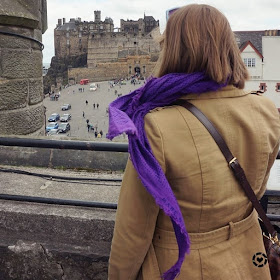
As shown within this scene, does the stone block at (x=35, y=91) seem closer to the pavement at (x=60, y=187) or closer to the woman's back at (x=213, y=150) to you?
the pavement at (x=60, y=187)

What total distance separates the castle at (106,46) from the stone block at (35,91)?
76451 mm

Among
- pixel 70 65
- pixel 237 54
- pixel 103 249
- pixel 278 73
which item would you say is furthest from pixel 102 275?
pixel 70 65

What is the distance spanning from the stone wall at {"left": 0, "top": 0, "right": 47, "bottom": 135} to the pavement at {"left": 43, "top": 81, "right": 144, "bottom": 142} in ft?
103

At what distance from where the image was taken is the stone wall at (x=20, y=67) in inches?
135

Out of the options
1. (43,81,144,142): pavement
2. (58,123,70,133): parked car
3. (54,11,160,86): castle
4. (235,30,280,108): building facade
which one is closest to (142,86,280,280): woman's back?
(235,30,280,108): building facade

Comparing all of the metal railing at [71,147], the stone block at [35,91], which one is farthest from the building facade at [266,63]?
the metal railing at [71,147]

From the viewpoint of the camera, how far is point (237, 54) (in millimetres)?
1531

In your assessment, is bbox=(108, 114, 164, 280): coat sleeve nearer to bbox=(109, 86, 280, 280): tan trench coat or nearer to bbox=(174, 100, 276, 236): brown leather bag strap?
bbox=(109, 86, 280, 280): tan trench coat

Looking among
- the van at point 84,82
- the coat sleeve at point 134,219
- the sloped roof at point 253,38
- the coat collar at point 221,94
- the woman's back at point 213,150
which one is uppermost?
the sloped roof at point 253,38

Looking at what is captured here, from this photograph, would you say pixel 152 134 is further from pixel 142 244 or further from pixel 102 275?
pixel 102 275

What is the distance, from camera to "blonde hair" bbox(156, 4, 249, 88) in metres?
1.46

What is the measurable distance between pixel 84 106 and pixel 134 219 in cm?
5441

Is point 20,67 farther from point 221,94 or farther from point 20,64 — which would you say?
point 221,94

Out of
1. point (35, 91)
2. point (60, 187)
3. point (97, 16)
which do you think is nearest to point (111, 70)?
point (97, 16)
